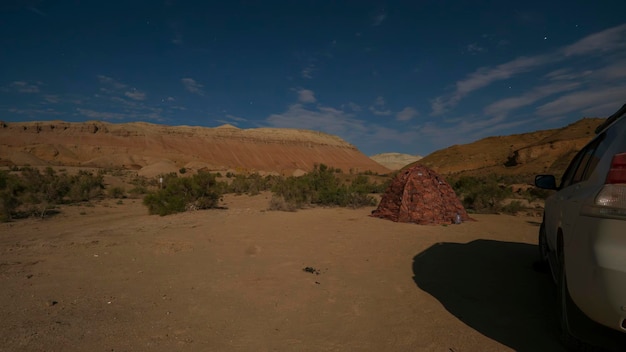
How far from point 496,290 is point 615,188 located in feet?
9.81

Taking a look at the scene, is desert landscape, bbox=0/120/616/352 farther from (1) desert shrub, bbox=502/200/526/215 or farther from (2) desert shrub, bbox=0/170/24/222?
(1) desert shrub, bbox=502/200/526/215

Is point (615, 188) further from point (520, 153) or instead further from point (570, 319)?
point (520, 153)

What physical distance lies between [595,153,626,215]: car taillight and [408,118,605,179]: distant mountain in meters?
34.1

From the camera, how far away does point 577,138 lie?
39.6 m

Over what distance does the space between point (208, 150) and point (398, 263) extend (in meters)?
63.8

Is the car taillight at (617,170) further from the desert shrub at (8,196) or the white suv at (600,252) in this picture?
the desert shrub at (8,196)

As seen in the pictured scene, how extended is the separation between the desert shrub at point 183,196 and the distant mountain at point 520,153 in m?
30.8

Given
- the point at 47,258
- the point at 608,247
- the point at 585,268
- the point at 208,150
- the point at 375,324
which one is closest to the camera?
the point at 608,247

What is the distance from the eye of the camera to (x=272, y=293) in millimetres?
4363

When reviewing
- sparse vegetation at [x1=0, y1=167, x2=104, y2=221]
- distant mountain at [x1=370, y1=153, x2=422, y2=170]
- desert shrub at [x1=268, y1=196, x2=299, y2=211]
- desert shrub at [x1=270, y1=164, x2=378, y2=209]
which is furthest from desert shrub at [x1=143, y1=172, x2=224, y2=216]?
distant mountain at [x1=370, y1=153, x2=422, y2=170]

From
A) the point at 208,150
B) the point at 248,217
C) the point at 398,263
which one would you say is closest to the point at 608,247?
the point at 398,263

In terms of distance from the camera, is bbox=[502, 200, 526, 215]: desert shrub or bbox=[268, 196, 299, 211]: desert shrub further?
bbox=[268, 196, 299, 211]: desert shrub

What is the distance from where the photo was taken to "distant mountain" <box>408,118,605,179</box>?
1467 inches

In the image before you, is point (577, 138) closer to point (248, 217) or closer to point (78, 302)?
point (248, 217)
